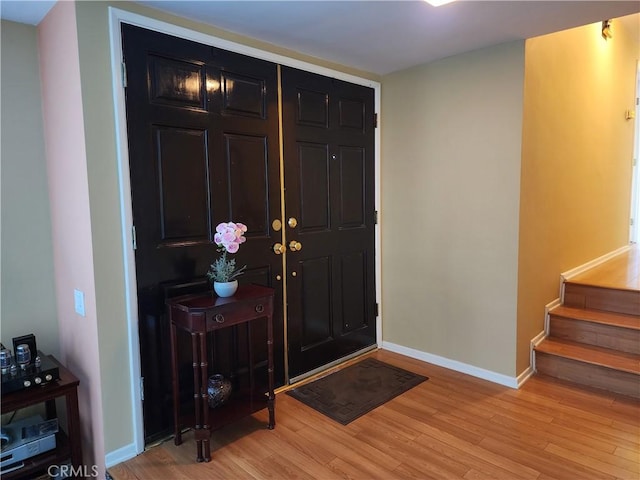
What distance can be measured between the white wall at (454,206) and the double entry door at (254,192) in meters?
0.25

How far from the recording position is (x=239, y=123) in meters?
2.49

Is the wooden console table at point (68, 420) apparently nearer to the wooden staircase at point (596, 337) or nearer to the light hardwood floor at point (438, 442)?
the light hardwood floor at point (438, 442)

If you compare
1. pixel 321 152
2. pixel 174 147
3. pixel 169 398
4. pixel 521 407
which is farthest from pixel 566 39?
pixel 169 398

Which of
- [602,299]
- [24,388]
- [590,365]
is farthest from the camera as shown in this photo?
[602,299]

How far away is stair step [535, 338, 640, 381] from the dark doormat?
968 mm

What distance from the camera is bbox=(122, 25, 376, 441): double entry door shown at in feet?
7.09

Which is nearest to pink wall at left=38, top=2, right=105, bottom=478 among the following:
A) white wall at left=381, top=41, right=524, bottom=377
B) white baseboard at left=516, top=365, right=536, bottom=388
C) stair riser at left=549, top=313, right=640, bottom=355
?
white wall at left=381, top=41, right=524, bottom=377

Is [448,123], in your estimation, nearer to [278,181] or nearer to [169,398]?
[278,181]

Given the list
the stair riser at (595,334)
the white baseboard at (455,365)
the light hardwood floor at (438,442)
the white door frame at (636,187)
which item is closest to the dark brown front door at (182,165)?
the light hardwood floor at (438,442)

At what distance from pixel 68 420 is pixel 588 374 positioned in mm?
3212

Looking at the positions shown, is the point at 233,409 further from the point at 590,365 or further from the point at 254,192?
the point at 590,365

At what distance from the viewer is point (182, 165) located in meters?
2.26

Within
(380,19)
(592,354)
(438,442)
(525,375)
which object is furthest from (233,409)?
(592,354)

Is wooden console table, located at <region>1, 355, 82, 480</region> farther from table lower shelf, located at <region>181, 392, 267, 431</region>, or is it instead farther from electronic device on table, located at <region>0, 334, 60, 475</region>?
table lower shelf, located at <region>181, 392, 267, 431</region>
